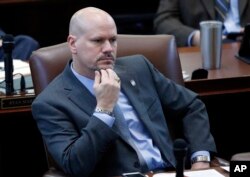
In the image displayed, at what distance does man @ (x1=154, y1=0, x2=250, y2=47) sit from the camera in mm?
4066

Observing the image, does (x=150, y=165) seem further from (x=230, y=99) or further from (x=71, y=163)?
(x=230, y=99)

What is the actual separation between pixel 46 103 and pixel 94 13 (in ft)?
1.14

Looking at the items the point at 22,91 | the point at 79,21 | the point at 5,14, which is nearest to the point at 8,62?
the point at 22,91

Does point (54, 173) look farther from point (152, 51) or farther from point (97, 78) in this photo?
point (152, 51)

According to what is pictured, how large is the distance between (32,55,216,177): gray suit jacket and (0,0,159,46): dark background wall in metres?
2.56

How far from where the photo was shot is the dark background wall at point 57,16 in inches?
199

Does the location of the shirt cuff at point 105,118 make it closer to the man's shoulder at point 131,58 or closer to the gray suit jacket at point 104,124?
the gray suit jacket at point 104,124

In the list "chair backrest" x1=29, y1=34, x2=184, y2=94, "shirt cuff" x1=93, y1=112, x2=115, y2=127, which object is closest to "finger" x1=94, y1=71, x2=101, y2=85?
"shirt cuff" x1=93, y1=112, x2=115, y2=127

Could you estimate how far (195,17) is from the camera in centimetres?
412

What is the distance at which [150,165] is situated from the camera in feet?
7.61

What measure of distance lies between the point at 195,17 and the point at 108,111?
2.09 meters

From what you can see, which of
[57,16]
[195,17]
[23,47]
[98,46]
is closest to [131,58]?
[98,46]

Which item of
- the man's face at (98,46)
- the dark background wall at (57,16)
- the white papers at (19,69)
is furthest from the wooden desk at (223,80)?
the dark background wall at (57,16)

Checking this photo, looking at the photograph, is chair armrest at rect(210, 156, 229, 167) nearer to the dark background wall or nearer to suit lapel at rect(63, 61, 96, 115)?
suit lapel at rect(63, 61, 96, 115)
